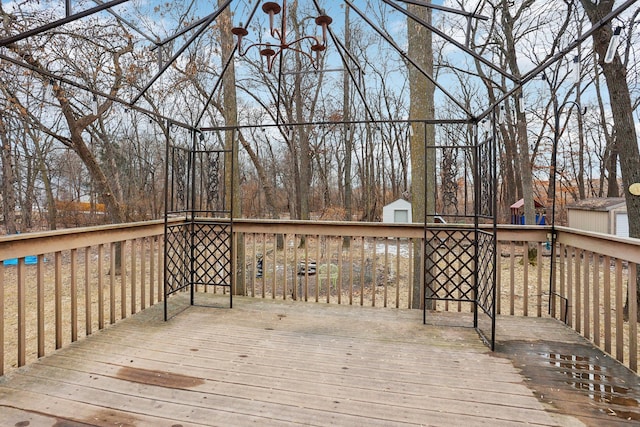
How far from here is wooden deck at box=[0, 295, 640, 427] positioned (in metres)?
1.89

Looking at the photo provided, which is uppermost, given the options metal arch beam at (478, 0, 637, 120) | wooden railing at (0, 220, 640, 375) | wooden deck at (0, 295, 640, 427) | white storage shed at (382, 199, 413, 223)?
metal arch beam at (478, 0, 637, 120)

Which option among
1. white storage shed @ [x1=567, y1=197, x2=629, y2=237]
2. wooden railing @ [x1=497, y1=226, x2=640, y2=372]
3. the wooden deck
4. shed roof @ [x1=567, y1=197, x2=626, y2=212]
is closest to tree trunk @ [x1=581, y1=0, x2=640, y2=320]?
wooden railing @ [x1=497, y1=226, x2=640, y2=372]

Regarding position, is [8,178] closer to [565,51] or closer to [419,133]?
[419,133]

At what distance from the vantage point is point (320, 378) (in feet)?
7.47

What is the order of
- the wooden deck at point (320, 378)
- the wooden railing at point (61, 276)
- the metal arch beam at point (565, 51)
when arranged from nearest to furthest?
the metal arch beam at point (565, 51) < the wooden deck at point (320, 378) < the wooden railing at point (61, 276)

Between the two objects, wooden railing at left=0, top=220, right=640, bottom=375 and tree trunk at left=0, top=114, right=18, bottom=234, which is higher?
tree trunk at left=0, top=114, right=18, bottom=234

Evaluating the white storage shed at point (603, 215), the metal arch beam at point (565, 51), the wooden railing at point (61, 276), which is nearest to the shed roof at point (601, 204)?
the white storage shed at point (603, 215)

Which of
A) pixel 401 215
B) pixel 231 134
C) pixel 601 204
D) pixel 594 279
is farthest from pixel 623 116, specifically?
pixel 401 215

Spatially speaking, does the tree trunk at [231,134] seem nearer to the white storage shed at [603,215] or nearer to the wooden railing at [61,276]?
the wooden railing at [61,276]

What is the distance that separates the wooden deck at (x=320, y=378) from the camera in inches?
74.3

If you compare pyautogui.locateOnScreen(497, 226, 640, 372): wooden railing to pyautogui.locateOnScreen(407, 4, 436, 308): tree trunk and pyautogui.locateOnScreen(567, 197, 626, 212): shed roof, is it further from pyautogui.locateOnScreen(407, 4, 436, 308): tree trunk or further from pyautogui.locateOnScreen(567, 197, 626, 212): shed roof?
A: pyautogui.locateOnScreen(567, 197, 626, 212): shed roof

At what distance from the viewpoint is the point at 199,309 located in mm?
3678

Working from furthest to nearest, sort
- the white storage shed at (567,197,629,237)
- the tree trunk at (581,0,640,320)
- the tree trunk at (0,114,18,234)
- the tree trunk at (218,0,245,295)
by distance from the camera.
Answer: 1. the white storage shed at (567,197,629,237)
2. the tree trunk at (0,114,18,234)
3. the tree trunk at (218,0,245,295)
4. the tree trunk at (581,0,640,320)

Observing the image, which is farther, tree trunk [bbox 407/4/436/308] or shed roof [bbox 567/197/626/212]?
shed roof [bbox 567/197/626/212]
